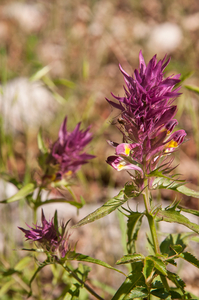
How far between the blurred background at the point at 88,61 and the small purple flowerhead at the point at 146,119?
1.95 m

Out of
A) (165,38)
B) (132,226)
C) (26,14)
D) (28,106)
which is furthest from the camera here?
(26,14)

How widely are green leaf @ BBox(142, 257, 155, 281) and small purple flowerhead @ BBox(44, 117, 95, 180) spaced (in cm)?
91

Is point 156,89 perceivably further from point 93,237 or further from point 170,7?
Result: point 170,7

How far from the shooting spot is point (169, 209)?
4.31ft

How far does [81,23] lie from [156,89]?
5934 mm

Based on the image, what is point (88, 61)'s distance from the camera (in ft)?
18.0

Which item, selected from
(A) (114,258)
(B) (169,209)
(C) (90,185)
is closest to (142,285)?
(B) (169,209)

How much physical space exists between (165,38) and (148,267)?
562 cm

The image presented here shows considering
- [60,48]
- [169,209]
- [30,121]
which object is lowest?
[169,209]

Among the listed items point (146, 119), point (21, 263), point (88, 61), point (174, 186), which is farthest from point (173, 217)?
point (88, 61)

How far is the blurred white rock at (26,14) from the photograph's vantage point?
6.36 m

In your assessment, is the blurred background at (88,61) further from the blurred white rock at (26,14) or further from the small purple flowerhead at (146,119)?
the small purple flowerhead at (146,119)

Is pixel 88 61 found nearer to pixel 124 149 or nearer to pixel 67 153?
pixel 67 153

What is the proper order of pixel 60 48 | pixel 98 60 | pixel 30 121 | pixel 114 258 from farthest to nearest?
1. pixel 60 48
2. pixel 98 60
3. pixel 30 121
4. pixel 114 258
